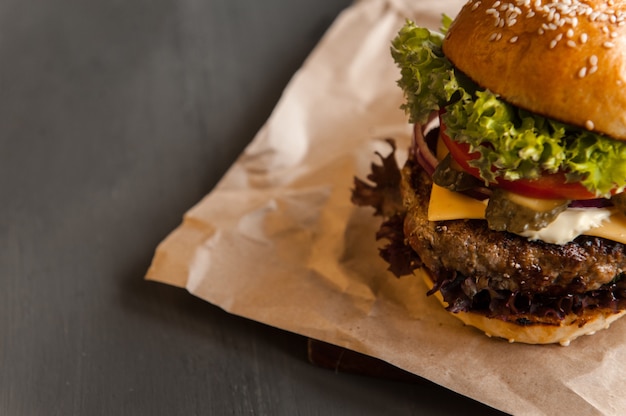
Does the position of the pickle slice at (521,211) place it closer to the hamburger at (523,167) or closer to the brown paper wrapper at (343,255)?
the hamburger at (523,167)

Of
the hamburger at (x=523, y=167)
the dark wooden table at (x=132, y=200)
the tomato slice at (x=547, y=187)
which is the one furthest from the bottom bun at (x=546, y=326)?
the tomato slice at (x=547, y=187)

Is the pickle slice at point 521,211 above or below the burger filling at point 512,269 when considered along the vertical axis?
above

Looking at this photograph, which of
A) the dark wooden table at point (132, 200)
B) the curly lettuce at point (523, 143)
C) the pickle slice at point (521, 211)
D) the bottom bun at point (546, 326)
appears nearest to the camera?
the curly lettuce at point (523, 143)

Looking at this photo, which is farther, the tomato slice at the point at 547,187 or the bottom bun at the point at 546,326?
the bottom bun at the point at 546,326

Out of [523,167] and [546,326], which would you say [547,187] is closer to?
[523,167]

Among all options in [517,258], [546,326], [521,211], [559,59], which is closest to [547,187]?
[521,211]

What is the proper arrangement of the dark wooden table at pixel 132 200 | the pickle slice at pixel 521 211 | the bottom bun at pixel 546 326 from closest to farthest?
1. the pickle slice at pixel 521 211
2. the bottom bun at pixel 546 326
3. the dark wooden table at pixel 132 200

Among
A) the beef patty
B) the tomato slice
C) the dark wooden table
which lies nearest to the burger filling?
the beef patty
